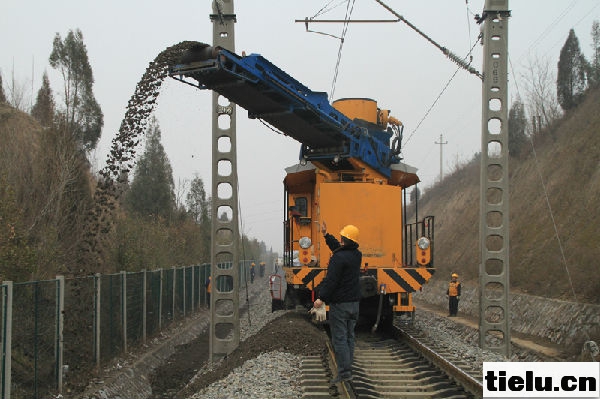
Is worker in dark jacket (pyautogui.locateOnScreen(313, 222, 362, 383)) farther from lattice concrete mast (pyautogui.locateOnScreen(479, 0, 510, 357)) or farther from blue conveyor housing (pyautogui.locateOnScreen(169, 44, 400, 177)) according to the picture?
lattice concrete mast (pyautogui.locateOnScreen(479, 0, 510, 357))

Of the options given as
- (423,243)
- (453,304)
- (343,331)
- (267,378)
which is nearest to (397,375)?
(343,331)

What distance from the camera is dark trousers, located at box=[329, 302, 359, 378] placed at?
328 inches

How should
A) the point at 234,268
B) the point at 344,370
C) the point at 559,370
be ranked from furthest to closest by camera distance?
the point at 234,268
the point at 344,370
the point at 559,370

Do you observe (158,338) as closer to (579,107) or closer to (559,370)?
(559,370)

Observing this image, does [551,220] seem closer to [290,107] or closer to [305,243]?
[305,243]

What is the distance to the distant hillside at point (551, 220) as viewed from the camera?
72.2 ft

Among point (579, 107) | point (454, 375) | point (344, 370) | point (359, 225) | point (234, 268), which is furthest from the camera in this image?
point (579, 107)

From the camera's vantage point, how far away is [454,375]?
898 centimetres

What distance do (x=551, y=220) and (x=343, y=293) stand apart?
24297 millimetres

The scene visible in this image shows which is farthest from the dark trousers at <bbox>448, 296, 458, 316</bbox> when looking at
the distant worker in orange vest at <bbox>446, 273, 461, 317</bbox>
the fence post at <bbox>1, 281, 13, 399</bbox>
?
the fence post at <bbox>1, 281, 13, 399</bbox>

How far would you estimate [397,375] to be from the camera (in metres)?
9.52

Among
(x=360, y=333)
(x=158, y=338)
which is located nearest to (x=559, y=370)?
(x=360, y=333)

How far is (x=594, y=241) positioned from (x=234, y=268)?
13.9 metres

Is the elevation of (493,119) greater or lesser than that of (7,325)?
greater
